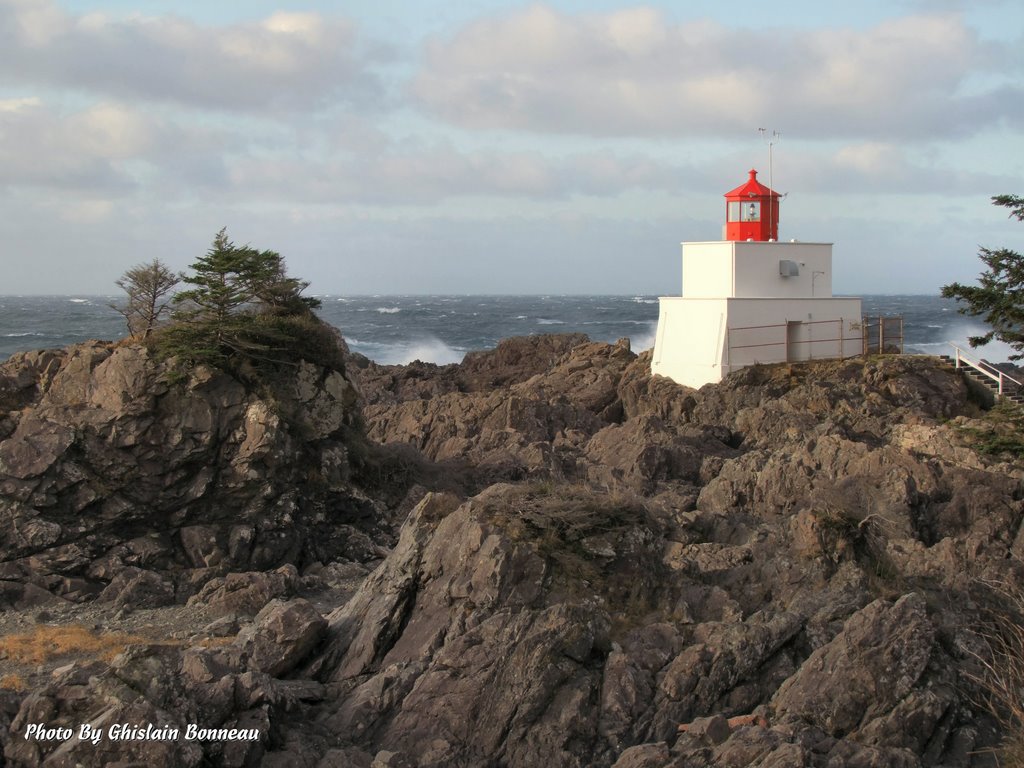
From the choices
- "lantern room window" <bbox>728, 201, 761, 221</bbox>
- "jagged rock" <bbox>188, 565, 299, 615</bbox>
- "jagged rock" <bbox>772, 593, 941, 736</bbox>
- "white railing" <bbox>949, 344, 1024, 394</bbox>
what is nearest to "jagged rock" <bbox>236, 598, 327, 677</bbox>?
"jagged rock" <bbox>188, 565, 299, 615</bbox>

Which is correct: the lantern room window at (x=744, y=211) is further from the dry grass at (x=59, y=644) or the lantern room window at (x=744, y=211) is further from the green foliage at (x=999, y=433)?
the dry grass at (x=59, y=644)

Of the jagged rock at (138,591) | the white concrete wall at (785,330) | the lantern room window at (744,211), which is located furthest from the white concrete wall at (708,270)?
the jagged rock at (138,591)

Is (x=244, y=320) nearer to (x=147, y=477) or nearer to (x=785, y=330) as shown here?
(x=147, y=477)

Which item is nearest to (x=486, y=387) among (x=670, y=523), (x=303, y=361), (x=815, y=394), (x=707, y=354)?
(x=707, y=354)

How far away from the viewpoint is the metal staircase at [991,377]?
23109mm

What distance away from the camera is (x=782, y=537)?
10.9 m

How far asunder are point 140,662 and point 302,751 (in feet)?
4.48

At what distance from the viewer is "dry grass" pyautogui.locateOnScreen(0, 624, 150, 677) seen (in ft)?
34.2

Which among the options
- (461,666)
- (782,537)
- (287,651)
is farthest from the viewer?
(782,537)

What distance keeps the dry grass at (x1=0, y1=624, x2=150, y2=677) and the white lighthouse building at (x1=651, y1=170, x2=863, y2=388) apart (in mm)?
16671

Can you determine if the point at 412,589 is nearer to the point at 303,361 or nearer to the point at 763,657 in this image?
the point at 763,657

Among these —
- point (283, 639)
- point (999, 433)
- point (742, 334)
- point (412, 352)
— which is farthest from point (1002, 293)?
point (412, 352)

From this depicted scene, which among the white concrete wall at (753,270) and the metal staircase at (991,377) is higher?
the white concrete wall at (753,270)

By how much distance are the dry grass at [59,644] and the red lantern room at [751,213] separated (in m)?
19.7
